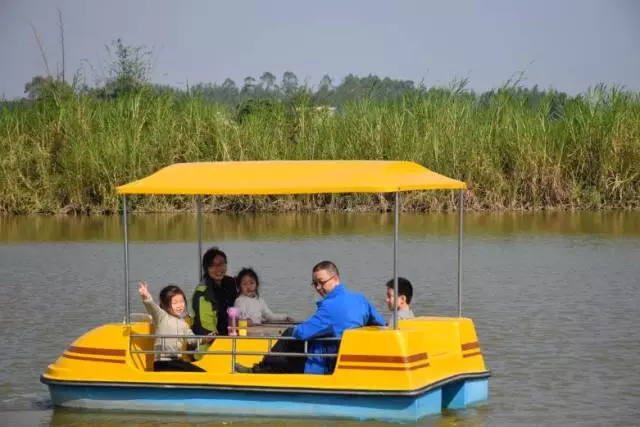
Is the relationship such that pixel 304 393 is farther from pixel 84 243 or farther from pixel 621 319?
pixel 84 243

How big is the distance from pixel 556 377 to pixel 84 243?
13.7 metres

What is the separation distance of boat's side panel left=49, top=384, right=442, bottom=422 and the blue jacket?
0.26 meters

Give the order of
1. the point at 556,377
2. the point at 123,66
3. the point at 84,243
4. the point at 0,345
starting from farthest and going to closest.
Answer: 1. the point at 123,66
2. the point at 84,243
3. the point at 0,345
4. the point at 556,377

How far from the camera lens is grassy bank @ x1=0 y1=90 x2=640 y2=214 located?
2795 cm

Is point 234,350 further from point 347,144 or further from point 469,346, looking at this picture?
point 347,144

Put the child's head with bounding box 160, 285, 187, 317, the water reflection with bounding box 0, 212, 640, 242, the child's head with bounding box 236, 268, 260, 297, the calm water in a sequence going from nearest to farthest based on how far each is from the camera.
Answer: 1. the child's head with bounding box 160, 285, 187, 317
2. the child's head with bounding box 236, 268, 260, 297
3. the calm water
4. the water reflection with bounding box 0, 212, 640, 242

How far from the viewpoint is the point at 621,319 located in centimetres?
1586

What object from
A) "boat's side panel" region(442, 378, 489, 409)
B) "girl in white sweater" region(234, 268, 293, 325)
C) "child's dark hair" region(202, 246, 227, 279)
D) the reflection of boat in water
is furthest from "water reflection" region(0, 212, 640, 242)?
"boat's side panel" region(442, 378, 489, 409)

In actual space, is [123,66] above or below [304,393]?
above

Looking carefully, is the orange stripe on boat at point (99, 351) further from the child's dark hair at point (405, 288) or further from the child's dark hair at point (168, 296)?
the child's dark hair at point (405, 288)

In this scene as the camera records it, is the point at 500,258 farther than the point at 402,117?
No

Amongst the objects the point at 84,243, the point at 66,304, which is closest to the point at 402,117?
the point at 84,243

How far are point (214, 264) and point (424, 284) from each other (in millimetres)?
7593

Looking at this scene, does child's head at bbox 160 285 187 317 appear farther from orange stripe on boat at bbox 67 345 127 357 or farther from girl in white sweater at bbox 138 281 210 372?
orange stripe on boat at bbox 67 345 127 357
